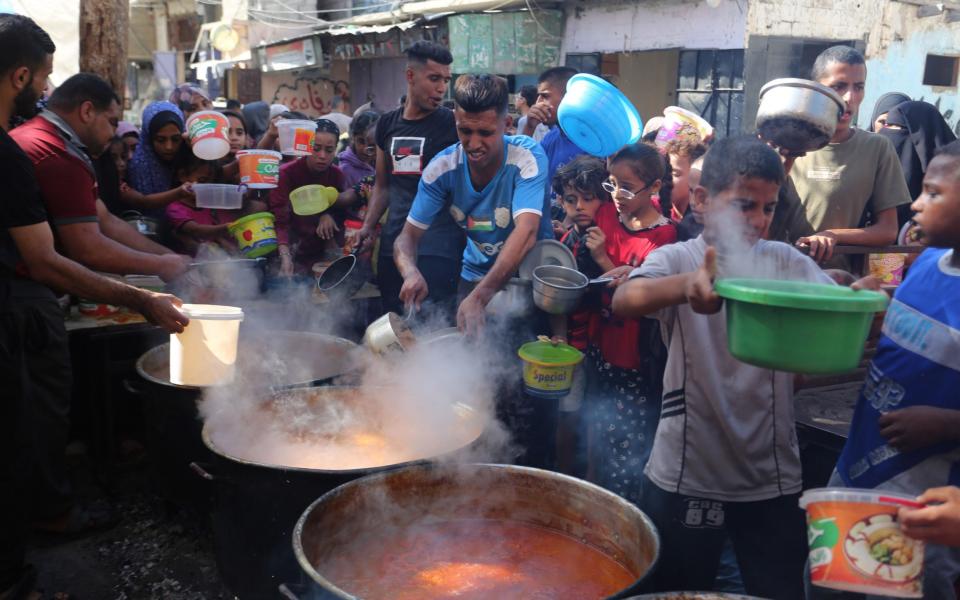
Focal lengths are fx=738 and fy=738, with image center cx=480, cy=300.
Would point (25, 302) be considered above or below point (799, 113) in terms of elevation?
below

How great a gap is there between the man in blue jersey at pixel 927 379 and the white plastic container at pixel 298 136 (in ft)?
14.8

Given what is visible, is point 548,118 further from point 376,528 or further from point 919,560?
point 919,560

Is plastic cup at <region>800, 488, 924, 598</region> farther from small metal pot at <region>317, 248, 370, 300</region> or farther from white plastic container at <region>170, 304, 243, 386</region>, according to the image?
small metal pot at <region>317, 248, 370, 300</region>

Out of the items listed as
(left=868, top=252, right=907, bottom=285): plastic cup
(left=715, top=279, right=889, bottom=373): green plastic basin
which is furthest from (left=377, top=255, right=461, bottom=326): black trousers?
(left=715, top=279, right=889, bottom=373): green plastic basin

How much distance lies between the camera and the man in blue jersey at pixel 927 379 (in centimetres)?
197

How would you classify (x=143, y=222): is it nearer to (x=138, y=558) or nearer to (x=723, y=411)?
(x=138, y=558)

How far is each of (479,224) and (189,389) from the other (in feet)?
5.34

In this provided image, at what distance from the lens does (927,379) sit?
2.04 metres

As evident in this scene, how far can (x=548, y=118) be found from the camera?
550cm

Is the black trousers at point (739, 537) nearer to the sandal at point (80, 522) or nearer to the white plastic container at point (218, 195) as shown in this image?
the sandal at point (80, 522)

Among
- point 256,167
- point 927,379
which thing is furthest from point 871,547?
point 256,167

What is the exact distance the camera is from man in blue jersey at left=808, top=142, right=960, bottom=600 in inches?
77.7

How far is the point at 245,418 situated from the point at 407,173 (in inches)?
77.0

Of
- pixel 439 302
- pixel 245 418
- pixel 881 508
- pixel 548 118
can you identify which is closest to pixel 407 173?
pixel 439 302
